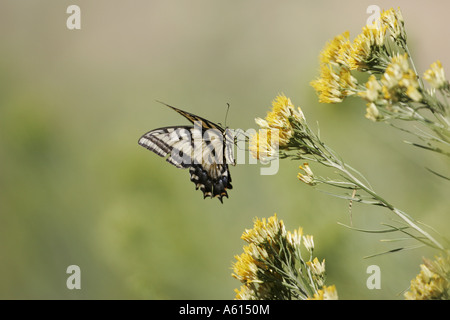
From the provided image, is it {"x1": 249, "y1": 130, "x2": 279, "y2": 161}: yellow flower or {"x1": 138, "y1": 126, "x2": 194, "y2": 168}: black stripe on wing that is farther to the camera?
{"x1": 138, "y1": 126, "x2": 194, "y2": 168}: black stripe on wing

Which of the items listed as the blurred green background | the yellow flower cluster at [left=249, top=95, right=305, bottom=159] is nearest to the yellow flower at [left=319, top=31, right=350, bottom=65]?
the yellow flower cluster at [left=249, top=95, right=305, bottom=159]

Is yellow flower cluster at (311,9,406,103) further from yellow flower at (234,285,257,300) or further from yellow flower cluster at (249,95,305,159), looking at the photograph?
yellow flower at (234,285,257,300)

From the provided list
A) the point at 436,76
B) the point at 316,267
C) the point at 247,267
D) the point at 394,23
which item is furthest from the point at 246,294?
the point at 394,23

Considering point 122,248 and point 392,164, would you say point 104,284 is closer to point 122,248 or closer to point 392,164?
point 122,248

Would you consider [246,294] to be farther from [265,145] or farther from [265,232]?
[265,145]

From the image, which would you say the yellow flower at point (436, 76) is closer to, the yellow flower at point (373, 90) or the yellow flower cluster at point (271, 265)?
the yellow flower at point (373, 90)

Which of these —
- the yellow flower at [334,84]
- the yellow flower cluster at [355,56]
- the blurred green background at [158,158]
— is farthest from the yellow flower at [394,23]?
the blurred green background at [158,158]

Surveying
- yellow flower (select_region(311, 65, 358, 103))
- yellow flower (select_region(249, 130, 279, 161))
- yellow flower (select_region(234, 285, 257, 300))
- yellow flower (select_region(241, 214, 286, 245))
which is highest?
yellow flower (select_region(311, 65, 358, 103))
